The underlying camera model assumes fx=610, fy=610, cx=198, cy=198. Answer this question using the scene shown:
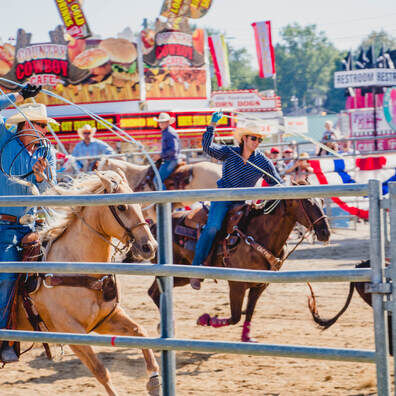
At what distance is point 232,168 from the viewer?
20.3ft

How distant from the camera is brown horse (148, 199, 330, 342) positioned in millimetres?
6082

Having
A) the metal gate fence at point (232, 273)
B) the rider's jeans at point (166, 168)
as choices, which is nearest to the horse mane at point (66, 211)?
the metal gate fence at point (232, 273)

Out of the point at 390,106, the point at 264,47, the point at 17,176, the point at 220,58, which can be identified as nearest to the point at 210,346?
the point at 17,176

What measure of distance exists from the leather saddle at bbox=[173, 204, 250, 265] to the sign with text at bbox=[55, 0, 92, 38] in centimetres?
1834

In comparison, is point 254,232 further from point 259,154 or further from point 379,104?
point 379,104

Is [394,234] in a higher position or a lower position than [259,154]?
lower

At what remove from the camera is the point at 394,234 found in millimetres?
2473

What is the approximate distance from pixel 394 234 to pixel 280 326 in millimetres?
4581

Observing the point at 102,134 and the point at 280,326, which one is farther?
the point at 102,134

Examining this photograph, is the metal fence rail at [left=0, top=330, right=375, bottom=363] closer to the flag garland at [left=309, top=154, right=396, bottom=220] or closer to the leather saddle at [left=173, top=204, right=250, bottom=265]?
the leather saddle at [left=173, top=204, right=250, bottom=265]

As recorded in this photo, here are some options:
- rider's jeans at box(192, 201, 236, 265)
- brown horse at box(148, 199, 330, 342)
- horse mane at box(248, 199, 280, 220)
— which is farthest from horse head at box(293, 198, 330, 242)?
rider's jeans at box(192, 201, 236, 265)

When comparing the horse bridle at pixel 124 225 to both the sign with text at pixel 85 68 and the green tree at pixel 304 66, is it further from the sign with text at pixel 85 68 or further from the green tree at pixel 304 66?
the green tree at pixel 304 66

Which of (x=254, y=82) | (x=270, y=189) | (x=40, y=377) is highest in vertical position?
(x=254, y=82)

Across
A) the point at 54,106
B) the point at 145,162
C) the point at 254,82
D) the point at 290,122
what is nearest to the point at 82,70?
the point at 54,106
